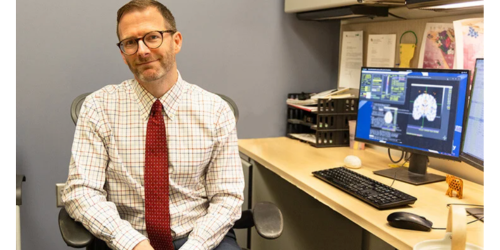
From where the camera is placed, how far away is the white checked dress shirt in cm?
140

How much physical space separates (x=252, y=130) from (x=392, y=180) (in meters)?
1.01

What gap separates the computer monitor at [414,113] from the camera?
1.57 metres

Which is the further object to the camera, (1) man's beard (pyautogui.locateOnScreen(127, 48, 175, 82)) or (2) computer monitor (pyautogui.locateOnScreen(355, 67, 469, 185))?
(2) computer monitor (pyautogui.locateOnScreen(355, 67, 469, 185))

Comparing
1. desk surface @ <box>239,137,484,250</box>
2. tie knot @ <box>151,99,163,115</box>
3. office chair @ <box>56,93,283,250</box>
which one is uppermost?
tie knot @ <box>151,99,163,115</box>

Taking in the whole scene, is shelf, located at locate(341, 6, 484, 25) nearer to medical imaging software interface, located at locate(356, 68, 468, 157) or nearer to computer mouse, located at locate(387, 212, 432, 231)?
medical imaging software interface, located at locate(356, 68, 468, 157)

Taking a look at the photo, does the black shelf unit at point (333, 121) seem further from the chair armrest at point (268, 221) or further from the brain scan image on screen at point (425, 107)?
the chair armrest at point (268, 221)

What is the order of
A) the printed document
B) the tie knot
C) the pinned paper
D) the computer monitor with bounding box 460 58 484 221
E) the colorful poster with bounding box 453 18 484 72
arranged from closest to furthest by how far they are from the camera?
the computer monitor with bounding box 460 58 484 221
the tie knot
the colorful poster with bounding box 453 18 484 72
the pinned paper
the printed document

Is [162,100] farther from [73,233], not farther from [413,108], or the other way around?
[413,108]

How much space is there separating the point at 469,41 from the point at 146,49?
3.92 ft

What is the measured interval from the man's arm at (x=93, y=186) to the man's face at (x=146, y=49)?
20cm

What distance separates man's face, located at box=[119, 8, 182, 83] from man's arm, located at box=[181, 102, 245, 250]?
0.86 ft

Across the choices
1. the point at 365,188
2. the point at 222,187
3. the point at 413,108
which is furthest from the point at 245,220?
the point at 413,108

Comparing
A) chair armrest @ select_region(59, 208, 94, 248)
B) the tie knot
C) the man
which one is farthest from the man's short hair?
chair armrest @ select_region(59, 208, 94, 248)

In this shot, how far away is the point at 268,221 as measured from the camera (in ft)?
4.59
